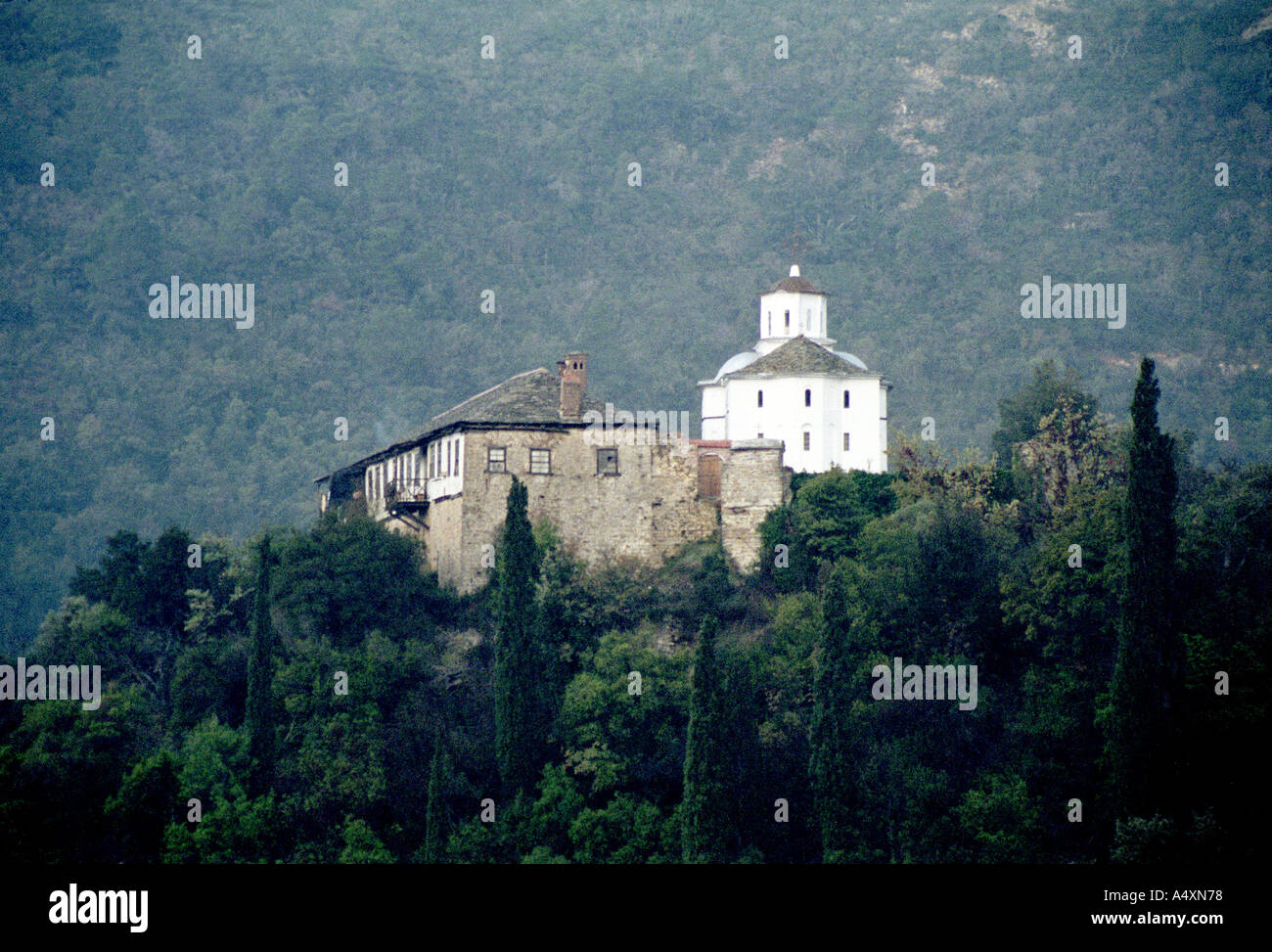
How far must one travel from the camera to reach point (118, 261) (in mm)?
184000

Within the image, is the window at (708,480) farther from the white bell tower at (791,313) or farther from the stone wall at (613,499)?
the white bell tower at (791,313)

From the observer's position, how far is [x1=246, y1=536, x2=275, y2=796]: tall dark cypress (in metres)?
60.4

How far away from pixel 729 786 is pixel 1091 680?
1119 centimetres

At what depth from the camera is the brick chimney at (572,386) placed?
2525 inches

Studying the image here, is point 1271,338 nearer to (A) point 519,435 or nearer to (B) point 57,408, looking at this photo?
(B) point 57,408

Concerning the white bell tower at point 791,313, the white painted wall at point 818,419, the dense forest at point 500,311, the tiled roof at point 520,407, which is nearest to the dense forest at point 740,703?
the tiled roof at point 520,407

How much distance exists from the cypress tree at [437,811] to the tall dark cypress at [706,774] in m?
6.69

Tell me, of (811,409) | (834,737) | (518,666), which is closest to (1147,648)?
(834,737)

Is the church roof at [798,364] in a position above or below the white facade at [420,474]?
above

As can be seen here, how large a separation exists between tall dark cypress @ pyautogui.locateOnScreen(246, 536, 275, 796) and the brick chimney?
35.9 ft

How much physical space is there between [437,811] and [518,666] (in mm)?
4787

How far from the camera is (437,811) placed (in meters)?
57.4
